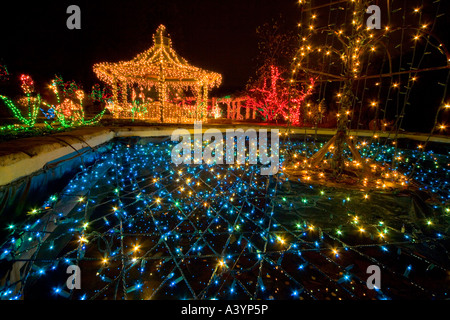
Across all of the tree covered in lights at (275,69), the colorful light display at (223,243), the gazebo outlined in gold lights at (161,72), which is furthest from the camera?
the tree covered in lights at (275,69)

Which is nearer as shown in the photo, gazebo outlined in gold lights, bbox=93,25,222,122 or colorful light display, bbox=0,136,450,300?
colorful light display, bbox=0,136,450,300

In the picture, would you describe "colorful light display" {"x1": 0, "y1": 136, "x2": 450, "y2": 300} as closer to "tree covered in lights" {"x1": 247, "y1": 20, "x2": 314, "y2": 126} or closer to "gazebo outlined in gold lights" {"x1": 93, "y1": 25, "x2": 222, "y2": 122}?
"gazebo outlined in gold lights" {"x1": 93, "y1": 25, "x2": 222, "y2": 122}

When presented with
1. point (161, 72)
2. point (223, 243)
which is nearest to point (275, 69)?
point (161, 72)

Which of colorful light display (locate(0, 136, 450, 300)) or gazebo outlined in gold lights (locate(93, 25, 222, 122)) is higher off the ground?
gazebo outlined in gold lights (locate(93, 25, 222, 122))

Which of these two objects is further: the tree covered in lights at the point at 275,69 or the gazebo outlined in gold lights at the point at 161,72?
the tree covered in lights at the point at 275,69

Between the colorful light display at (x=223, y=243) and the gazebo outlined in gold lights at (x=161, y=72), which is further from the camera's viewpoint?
the gazebo outlined in gold lights at (x=161, y=72)

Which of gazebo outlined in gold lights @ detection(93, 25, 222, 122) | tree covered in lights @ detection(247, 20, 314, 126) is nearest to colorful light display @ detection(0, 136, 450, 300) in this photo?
gazebo outlined in gold lights @ detection(93, 25, 222, 122)

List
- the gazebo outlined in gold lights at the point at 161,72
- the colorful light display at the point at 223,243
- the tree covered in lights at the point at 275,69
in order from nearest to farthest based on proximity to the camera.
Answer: the colorful light display at the point at 223,243
the gazebo outlined in gold lights at the point at 161,72
the tree covered in lights at the point at 275,69

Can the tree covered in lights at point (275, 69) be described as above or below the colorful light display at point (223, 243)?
above

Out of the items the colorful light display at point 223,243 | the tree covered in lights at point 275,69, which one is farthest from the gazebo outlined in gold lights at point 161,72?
the colorful light display at point 223,243

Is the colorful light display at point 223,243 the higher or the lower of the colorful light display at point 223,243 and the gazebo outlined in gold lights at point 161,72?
the lower

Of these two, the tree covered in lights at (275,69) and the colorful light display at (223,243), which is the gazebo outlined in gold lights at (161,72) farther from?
the colorful light display at (223,243)

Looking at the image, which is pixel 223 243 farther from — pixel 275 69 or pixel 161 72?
pixel 275 69

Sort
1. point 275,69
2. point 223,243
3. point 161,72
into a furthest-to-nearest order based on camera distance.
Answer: point 275,69, point 161,72, point 223,243
